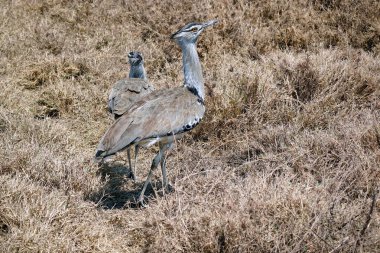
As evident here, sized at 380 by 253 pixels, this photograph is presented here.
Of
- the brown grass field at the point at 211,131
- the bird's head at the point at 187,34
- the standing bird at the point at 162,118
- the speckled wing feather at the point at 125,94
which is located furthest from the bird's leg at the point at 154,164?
the bird's head at the point at 187,34

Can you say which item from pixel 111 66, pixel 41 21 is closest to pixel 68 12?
pixel 41 21

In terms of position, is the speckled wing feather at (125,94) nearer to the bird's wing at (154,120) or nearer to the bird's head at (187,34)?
the bird's wing at (154,120)

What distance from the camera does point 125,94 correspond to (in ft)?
15.3

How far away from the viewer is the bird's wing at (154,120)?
3758mm

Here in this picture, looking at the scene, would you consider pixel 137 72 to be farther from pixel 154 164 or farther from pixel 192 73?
pixel 154 164

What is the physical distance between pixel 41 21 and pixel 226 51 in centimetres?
236

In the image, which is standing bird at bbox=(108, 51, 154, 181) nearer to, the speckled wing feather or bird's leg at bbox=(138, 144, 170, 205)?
the speckled wing feather

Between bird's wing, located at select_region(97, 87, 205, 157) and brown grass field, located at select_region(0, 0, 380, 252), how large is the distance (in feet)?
1.15

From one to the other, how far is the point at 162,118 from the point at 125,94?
910mm

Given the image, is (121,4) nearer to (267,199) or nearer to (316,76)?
(316,76)

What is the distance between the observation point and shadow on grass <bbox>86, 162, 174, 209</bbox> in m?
4.11

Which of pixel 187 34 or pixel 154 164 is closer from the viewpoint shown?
pixel 154 164

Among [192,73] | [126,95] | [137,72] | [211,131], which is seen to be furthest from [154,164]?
[137,72]

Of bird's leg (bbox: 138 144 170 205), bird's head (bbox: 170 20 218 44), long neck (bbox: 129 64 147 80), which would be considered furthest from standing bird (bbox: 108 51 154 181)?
bird's head (bbox: 170 20 218 44)
